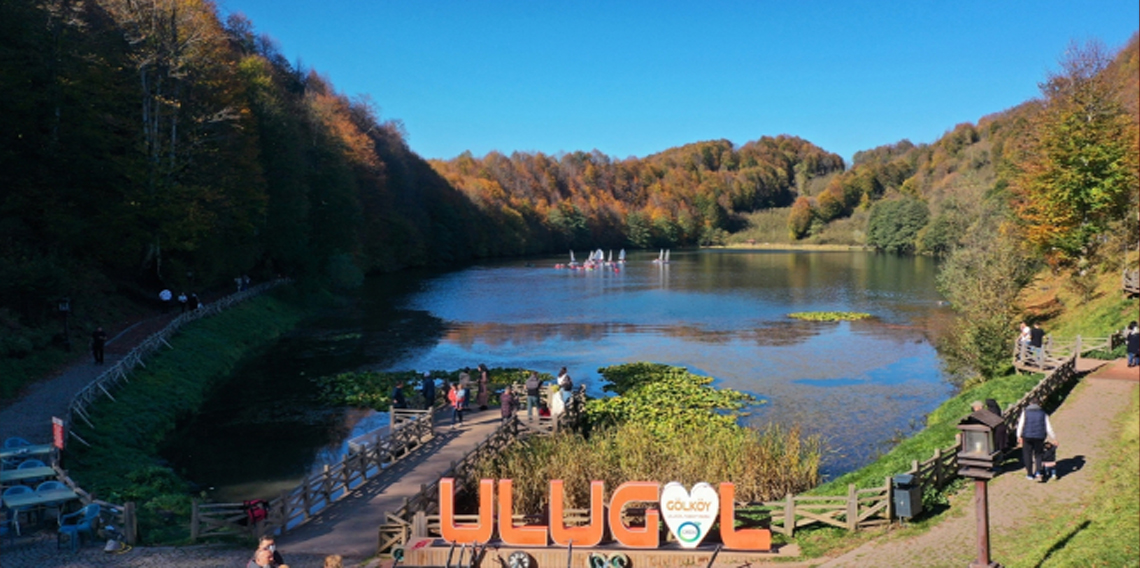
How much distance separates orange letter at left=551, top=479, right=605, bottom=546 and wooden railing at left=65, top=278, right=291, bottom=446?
555 inches

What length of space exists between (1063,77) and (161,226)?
48.1 meters

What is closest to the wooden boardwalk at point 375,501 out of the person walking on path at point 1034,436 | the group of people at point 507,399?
the group of people at point 507,399

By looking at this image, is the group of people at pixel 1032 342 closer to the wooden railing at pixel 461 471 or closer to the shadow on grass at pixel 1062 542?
the shadow on grass at pixel 1062 542

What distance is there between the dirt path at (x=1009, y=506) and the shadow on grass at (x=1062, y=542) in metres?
0.61

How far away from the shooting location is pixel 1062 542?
11.8 meters

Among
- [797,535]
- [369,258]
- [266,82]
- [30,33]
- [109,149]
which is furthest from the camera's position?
[369,258]

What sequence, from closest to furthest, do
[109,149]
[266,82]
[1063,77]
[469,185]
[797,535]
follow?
[797,535] < [109,149] < [1063,77] < [266,82] < [469,185]

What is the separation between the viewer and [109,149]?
35219 millimetres

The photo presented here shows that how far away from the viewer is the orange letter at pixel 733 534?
1342 cm

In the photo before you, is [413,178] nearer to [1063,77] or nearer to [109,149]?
[109,149]

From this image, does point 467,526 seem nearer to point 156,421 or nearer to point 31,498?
point 31,498

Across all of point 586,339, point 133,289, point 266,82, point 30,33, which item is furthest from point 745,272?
point 30,33

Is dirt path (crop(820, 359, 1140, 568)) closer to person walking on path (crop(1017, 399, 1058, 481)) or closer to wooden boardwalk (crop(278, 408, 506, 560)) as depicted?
person walking on path (crop(1017, 399, 1058, 481))

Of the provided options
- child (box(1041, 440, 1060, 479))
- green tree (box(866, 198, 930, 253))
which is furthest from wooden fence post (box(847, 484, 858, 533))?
green tree (box(866, 198, 930, 253))
